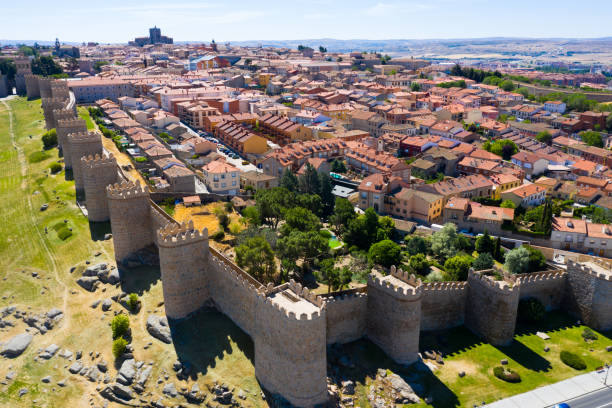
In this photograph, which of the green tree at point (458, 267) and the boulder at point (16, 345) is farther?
the green tree at point (458, 267)

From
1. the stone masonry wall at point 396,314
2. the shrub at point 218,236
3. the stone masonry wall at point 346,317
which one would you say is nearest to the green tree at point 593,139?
the stone masonry wall at point 396,314

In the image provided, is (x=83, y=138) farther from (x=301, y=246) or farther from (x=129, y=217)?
(x=301, y=246)

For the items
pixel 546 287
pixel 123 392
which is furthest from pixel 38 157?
pixel 546 287

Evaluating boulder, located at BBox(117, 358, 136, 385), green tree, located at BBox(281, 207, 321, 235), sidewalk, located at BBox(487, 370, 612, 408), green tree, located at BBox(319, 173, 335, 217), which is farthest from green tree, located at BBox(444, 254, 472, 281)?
boulder, located at BBox(117, 358, 136, 385)

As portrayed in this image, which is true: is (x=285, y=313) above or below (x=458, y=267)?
above

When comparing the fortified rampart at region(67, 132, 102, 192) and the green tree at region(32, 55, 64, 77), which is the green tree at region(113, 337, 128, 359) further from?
the green tree at region(32, 55, 64, 77)

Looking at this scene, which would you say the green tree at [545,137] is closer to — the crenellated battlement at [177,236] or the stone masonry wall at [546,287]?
the stone masonry wall at [546,287]

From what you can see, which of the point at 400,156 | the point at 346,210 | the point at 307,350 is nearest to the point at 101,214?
the point at 346,210
